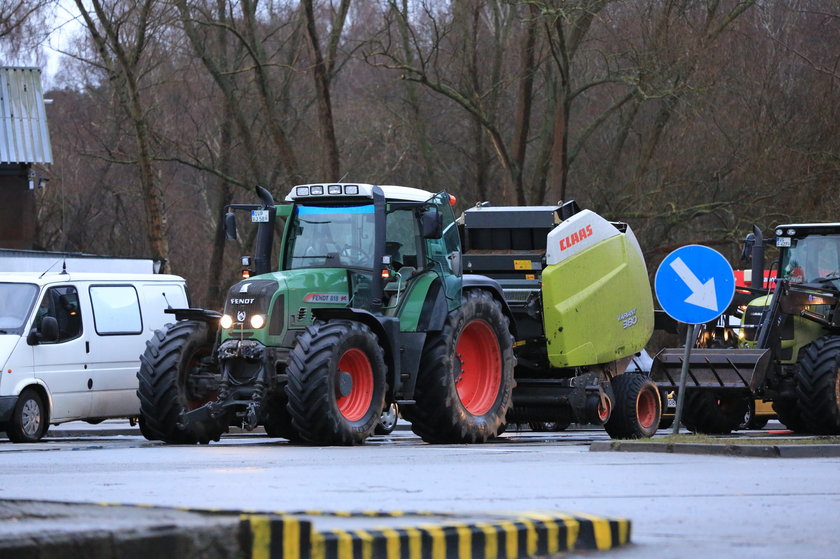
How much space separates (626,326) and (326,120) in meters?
17.0

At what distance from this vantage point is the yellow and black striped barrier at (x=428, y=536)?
6.30 metres

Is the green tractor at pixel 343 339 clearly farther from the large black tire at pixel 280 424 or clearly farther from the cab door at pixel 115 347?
the cab door at pixel 115 347

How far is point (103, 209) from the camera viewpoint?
5928 cm

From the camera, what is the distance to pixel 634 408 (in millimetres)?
19688

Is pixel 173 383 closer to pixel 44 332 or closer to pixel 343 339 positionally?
pixel 343 339

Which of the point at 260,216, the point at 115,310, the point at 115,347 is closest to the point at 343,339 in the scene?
the point at 260,216

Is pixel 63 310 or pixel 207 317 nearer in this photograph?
pixel 207 317

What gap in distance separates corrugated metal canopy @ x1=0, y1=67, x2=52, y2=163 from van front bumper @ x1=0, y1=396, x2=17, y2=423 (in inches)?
941

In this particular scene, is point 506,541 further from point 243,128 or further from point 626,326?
→ point 243,128

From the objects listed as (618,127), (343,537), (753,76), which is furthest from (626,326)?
(618,127)

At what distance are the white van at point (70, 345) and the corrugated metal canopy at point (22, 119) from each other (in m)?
21.8

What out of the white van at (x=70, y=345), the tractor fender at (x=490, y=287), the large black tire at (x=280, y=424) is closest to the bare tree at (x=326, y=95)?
the white van at (x=70, y=345)

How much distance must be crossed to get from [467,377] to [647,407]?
10.7ft

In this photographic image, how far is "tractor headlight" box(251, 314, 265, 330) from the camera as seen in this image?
1620 centimetres
